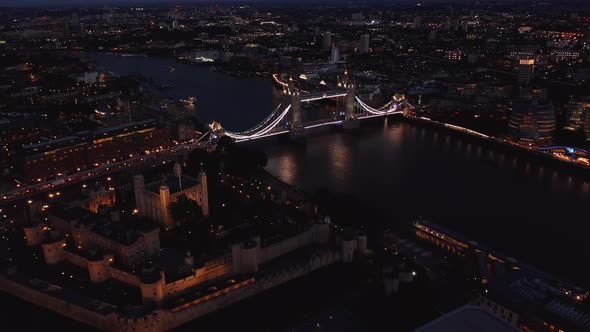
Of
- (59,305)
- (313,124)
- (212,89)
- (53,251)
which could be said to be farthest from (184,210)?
(212,89)

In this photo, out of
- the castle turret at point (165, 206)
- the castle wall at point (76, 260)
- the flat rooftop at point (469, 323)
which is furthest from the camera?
the castle turret at point (165, 206)

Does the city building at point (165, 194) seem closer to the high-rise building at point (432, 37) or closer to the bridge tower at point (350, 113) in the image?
the bridge tower at point (350, 113)

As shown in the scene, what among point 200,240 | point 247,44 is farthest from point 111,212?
point 247,44

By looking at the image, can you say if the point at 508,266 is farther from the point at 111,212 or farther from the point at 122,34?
the point at 122,34

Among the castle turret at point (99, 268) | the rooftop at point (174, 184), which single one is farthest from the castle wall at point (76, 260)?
the rooftop at point (174, 184)

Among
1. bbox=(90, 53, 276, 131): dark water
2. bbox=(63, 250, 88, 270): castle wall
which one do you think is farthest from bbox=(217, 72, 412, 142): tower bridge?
bbox=(63, 250, 88, 270): castle wall
